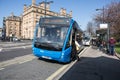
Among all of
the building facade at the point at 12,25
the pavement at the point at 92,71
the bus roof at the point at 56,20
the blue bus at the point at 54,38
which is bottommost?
the pavement at the point at 92,71

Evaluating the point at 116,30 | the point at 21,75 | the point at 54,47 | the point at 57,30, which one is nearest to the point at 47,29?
the point at 57,30

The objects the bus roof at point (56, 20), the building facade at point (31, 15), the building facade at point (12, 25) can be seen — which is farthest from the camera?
the building facade at point (12, 25)

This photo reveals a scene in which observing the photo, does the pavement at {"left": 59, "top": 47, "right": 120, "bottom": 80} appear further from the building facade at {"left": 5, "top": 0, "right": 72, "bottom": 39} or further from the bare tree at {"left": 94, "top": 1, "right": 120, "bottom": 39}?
the building facade at {"left": 5, "top": 0, "right": 72, "bottom": 39}

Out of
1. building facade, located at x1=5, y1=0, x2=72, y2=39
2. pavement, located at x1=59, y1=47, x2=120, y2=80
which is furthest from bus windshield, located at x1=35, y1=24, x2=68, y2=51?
building facade, located at x1=5, y1=0, x2=72, y2=39

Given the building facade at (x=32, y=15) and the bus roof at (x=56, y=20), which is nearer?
the bus roof at (x=56, y=20)

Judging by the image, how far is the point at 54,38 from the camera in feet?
35.3

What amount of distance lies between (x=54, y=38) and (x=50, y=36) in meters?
0.34

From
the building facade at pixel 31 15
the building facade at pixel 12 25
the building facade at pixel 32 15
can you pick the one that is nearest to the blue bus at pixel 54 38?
the building facade at pixel 31 15

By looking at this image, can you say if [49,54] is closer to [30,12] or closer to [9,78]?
[9,78]

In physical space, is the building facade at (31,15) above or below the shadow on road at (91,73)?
above

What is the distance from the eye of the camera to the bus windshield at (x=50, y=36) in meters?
10.5

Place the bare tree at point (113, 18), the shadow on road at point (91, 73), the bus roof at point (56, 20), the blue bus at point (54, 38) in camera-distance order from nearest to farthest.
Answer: the shadow on road at point (91, 73)
the blue bus at point (54, 38)
the bus roof at point (56, 20)
the bare tree at point (113, 18)

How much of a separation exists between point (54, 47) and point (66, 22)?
1.88m

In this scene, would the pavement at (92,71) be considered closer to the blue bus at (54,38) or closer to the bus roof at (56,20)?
the blue bus at (54,38)
